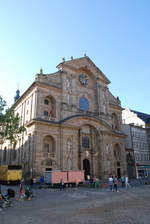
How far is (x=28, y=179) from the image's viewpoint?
1216 inches

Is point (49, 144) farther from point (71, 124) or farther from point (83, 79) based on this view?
point (83, 79)

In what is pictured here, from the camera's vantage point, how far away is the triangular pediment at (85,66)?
41.3 metres

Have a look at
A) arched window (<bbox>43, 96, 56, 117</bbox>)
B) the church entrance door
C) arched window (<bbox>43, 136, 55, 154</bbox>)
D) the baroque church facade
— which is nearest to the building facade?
the baroque church facade

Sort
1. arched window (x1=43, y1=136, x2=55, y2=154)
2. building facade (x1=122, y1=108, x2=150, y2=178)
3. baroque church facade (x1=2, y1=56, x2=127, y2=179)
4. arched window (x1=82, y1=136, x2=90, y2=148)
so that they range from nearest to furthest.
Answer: baroque church facade (x1=2, y1=56, x2=127, y2=179) → arched window (x1=43, y1=136, x2=55, y2=154) → arched window (x1=82, y1=136, x2=90, y2=148) → building facade (x1=122, y1=108, x2=150, y2=178)

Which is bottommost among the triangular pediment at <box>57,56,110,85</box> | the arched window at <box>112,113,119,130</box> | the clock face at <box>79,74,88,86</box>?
the arched window at <box>112,113,119,130</box>

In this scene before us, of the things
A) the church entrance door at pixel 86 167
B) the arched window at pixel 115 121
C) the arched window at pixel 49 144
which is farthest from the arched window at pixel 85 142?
the arched window at pixel 115 121

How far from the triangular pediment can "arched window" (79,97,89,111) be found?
637 centimetres

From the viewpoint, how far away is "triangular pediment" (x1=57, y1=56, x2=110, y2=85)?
41.3 meters

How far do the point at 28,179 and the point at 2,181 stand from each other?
4178mm

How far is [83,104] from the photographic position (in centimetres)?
4284

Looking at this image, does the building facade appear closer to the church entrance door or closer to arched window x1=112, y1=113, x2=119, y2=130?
arched window x1=112, y1=113, x2=119, y2=130

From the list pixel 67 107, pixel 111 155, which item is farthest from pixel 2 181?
pixel 111 155

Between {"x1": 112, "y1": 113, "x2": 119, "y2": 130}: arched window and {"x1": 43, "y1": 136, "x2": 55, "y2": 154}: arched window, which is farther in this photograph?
{"x1": 112, "y1": 113, "x2": 119, "y2": 130}: arched window

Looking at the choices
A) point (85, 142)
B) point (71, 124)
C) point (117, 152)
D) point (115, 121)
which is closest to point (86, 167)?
point (85, 142)
